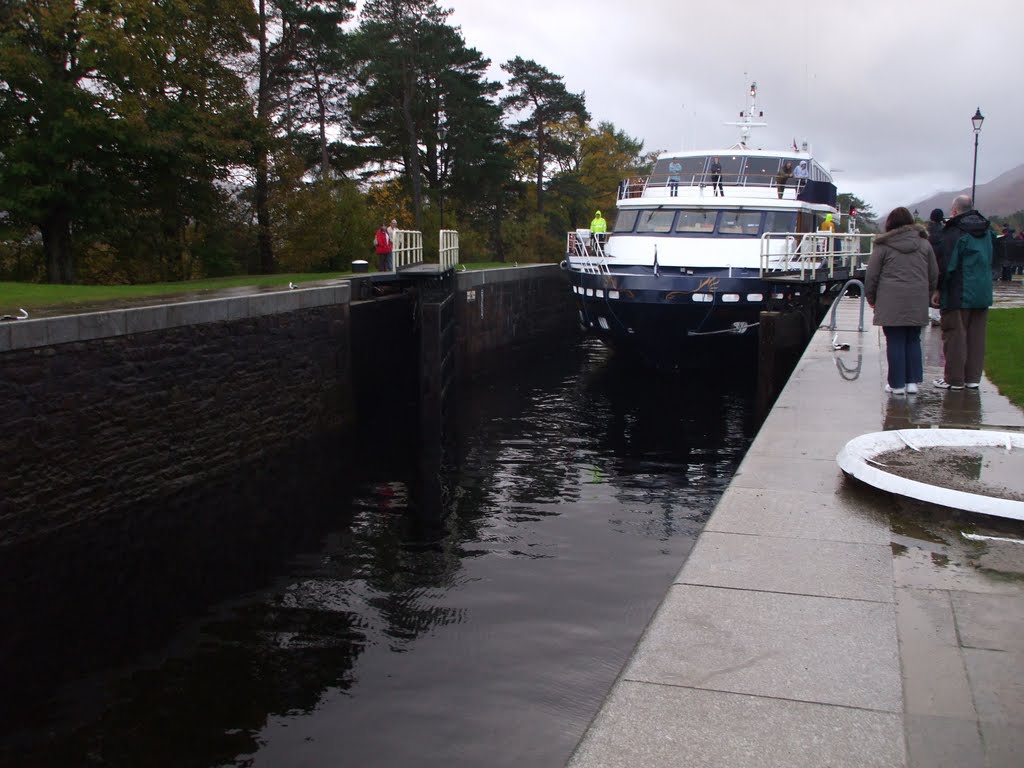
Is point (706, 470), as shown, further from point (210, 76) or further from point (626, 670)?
point (210, 76)

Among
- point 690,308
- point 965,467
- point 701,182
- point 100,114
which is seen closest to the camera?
point 965,467

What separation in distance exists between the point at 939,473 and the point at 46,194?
24.7m

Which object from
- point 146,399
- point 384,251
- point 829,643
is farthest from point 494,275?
point 829,643

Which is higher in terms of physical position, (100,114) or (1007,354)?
(100,114)

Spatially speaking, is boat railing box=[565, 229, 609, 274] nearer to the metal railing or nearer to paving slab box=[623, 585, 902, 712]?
the metal railing

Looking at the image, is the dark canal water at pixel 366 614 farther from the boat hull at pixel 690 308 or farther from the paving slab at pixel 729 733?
the boat hull at pixel 690 308

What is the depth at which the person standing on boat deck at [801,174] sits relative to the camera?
935 inches

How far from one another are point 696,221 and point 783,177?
10.4ft

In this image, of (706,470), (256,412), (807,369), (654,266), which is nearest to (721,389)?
Result: (654,266)

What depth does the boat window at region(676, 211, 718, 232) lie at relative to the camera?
22609mm

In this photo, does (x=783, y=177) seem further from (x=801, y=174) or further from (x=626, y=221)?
(x=626, y=221)

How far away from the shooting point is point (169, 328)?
12.0 m

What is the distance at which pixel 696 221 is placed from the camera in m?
22.8

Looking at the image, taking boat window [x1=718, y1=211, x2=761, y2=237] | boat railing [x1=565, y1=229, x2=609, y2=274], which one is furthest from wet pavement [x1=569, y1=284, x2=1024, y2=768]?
boat window [x1=718, y1=211, x2=761, y2=237]
